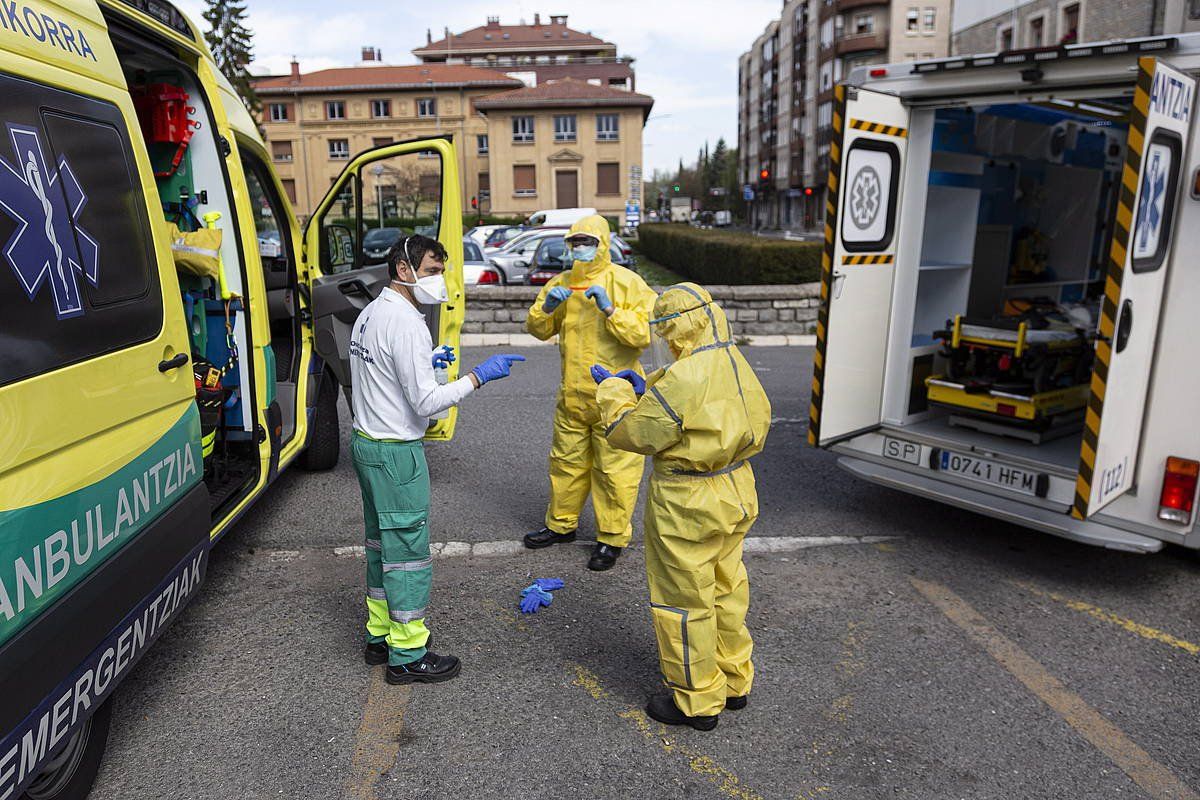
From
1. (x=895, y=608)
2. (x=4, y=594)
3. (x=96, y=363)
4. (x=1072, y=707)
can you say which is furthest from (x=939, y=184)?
(x=4, y=594)

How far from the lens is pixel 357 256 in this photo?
6473 millimetres

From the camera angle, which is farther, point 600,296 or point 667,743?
point 600,296

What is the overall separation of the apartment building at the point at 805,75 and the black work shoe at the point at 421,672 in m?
47.4

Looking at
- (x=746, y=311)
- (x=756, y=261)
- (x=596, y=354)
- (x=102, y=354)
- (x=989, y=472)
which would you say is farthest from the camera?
(x=756, y=261)

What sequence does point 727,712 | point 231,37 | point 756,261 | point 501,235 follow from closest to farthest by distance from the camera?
point 727,712 → point 756,261 → point 501,235 → point 231,37

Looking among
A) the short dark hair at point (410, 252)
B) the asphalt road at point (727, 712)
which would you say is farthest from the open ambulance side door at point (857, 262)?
the short dark hair at point (410, 252)

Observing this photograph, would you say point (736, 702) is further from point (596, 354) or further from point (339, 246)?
point (339, 246)

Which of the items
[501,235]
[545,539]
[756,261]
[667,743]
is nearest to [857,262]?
[545,539]

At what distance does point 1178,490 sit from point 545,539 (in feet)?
10.6

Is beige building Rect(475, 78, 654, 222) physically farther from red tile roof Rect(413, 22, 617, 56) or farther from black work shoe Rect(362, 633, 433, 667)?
black work shoe Rect(362, 633, 433, 667)

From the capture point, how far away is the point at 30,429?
226 centimetres

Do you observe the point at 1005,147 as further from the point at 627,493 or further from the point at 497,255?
the point at 497,255

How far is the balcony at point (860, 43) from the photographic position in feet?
187

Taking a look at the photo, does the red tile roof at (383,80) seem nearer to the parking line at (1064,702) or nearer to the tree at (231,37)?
the tree at (231,37)
